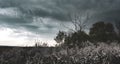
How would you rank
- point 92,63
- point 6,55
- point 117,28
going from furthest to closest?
1. point 117,28
2. point 6,55
3. point 92,63

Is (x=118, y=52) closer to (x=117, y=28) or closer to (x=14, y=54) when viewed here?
(x=14, y=54)

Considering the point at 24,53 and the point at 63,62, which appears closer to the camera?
the point at 63,62

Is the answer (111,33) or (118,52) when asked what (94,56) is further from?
(111,33)

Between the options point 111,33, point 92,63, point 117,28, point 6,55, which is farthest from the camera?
point 117,28

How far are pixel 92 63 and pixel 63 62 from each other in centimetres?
157

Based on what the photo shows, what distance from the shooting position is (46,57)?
14.2 meters

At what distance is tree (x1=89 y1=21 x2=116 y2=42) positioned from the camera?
37.1 metres

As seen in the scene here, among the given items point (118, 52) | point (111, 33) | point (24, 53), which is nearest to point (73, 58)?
point (118, 52)

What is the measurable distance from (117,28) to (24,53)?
2799cm

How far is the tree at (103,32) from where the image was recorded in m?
37.1

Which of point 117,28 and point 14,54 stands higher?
point 117,28

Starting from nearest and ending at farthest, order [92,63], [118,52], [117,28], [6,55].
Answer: [92,63], [118,52], [6,55], [117,28]

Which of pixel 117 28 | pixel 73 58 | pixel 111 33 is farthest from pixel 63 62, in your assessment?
pixel 117 28

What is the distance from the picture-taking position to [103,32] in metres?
38.9
